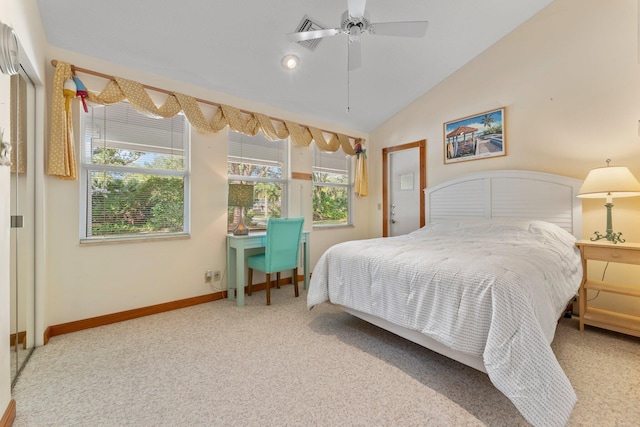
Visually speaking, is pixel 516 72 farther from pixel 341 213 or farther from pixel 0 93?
pixel 0 93

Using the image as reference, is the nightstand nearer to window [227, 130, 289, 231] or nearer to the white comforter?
the white comforter

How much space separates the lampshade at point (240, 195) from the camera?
10.6ft

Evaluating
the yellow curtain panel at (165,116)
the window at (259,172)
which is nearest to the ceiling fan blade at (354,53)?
the yellow curtain panel at (165,116)

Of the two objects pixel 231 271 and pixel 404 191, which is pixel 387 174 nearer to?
pixel 404 191

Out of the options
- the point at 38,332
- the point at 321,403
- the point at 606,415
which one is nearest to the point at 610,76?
the point at 606,415

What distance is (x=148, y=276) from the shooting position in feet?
9.27

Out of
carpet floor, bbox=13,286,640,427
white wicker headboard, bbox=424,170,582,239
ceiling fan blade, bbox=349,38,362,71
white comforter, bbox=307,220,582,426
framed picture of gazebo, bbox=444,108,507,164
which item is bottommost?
carpet floor, bbox=13,286,640,427

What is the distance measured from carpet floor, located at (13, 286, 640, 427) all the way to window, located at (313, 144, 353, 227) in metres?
2.18

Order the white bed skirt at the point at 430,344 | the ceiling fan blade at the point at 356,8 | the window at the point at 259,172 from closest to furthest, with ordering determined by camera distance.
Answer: the white bed skirt at the point at 430,344, the ceiling fan blade at the point at 356,8, the window at the point at 259,172

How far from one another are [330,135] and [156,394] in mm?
3779

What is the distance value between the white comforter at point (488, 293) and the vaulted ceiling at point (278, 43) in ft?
6.99

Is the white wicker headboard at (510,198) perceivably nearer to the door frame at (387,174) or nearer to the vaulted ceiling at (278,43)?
the door frame at (387,174)

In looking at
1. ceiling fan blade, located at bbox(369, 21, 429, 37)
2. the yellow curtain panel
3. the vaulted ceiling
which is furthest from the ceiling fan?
the yellow curtain panel

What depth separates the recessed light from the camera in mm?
3049
